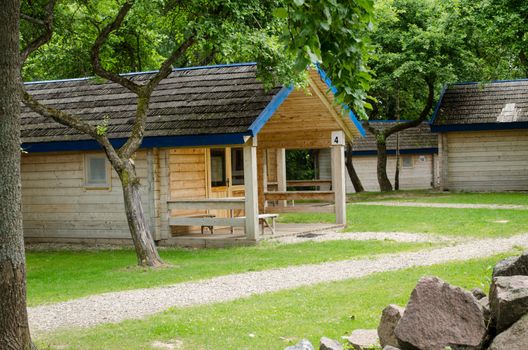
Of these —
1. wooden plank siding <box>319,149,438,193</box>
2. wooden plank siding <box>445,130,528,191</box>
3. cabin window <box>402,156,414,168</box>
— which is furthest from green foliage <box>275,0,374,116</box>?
cabin window <box>402,156,414,168</box>

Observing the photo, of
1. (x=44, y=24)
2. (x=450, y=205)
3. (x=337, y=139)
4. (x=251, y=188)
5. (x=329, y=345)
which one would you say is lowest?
(x=329, y=345)

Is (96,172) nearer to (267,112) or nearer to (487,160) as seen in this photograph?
(267,112)

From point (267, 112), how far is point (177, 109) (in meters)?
2.54

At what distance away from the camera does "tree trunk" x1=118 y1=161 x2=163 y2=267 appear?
1496cm

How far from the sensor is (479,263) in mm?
12984

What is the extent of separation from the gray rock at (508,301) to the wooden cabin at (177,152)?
10.8 metres

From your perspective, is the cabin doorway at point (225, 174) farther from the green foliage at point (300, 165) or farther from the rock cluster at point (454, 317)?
the green foliage at point (300, 165)

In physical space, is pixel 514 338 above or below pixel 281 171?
below

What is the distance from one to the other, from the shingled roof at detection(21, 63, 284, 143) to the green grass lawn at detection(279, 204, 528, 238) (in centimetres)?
456

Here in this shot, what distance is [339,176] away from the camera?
21.2 m

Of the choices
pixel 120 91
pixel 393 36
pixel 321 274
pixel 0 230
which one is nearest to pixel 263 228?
pixel 120 91

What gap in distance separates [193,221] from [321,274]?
20.1 ft

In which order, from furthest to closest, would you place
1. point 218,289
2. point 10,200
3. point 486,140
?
point 486,140 → point 218,289 → point 10,200

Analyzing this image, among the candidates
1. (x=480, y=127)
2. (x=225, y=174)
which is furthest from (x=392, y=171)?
(x=225, y=174)
